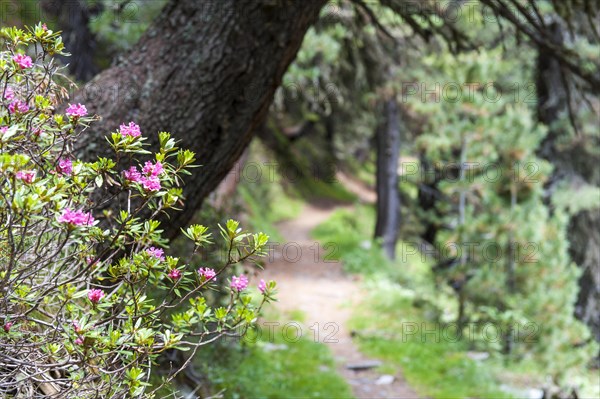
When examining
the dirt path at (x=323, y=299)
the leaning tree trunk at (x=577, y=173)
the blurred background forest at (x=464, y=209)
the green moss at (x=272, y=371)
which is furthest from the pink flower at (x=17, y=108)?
the leaning tree trunk at (x=577, y=173)

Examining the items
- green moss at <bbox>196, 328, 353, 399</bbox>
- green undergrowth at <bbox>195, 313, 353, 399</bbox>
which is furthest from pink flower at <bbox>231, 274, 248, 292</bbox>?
green moss at <bbox>196, 328, 353, 399</bbox>

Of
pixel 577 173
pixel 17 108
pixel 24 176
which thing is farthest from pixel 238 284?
pixel 577 173

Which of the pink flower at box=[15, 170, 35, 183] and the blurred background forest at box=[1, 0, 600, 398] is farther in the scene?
the blurred background forest at box=[1, 0, 600, 398]

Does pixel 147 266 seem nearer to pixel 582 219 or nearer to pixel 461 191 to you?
pixel 461 191

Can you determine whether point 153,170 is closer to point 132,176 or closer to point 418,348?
point 132,176

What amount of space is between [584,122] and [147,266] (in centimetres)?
1100

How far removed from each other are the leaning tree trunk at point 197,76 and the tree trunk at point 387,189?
11.6m

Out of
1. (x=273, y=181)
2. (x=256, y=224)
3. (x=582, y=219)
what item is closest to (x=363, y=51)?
(x=582, y=219)

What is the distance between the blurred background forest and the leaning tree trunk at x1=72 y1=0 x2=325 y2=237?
93 millimetres

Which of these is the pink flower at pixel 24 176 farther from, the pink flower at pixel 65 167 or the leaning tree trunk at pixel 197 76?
the leaning tree trunk at pixel 197 76

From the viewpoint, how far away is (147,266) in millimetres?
1919

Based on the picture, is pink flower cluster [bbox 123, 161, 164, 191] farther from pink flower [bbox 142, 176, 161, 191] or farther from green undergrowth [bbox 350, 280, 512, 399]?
green undergrowth [bbox 350, 280, 512, 399]

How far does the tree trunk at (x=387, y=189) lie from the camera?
49.1ft

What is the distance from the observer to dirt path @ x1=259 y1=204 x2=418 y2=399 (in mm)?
6617
